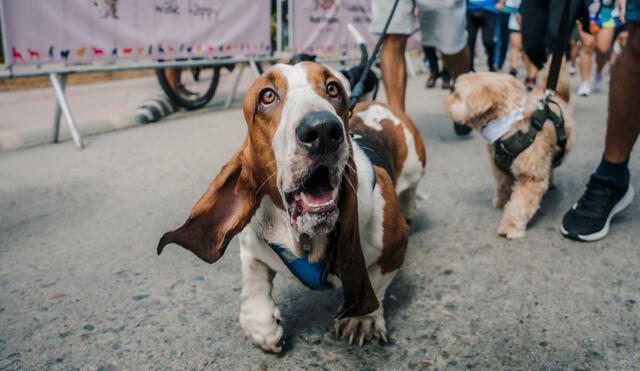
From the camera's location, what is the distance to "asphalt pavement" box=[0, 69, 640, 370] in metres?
1.82

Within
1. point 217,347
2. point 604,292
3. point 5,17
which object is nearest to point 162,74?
point 5,17

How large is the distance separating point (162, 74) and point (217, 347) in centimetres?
476

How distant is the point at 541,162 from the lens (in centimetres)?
291

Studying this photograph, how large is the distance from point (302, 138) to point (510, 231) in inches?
68.5

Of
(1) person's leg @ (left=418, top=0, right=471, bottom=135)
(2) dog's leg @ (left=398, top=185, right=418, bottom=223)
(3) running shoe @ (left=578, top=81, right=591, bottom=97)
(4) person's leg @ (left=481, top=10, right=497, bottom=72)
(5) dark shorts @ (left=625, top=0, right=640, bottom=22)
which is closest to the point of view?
(5) dark shorts @ (left=625, top=0, right=640, bottom=22)

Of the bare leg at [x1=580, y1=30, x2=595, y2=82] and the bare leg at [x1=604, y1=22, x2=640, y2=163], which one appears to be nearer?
the bare leg at [x1=604, y1=22, x2=640, y2=163]

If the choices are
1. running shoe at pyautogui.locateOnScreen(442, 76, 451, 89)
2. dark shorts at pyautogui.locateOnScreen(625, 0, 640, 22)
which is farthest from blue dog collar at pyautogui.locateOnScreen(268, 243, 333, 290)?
running shoe at pyautogui.locateOnScreen(442, 76, 451, 89)

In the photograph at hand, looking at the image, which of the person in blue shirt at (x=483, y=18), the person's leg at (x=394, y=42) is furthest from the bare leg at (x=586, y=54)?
the person's leg at (x=394, y=42)

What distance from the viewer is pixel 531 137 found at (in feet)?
9.45

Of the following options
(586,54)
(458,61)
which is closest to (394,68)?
(458,61)

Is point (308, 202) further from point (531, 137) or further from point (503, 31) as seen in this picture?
point (503, 31)

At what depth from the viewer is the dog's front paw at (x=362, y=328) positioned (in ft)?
6.18

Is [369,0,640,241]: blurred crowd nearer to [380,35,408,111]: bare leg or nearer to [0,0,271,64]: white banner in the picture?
[380,35,408,111]: bare leg

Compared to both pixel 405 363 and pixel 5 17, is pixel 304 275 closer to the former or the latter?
pixel 405 363
